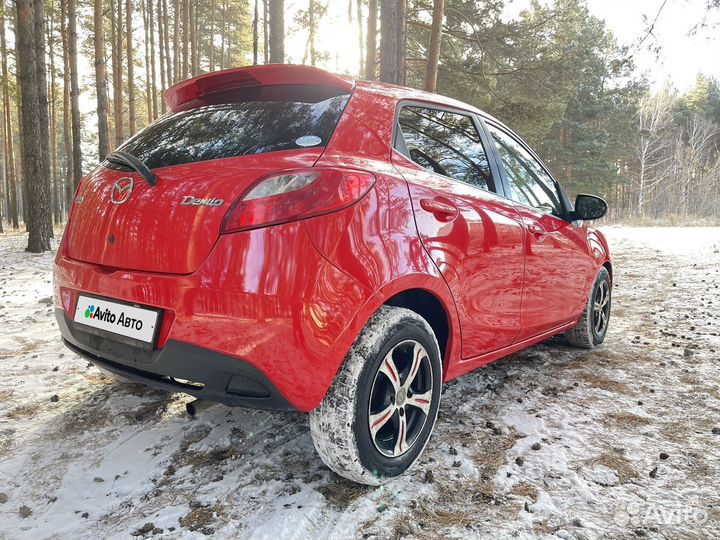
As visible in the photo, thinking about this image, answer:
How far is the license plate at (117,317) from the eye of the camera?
1848mm

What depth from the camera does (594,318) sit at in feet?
13.8

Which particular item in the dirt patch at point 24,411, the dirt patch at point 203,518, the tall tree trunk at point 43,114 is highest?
the tall tree trunk at point 43,114

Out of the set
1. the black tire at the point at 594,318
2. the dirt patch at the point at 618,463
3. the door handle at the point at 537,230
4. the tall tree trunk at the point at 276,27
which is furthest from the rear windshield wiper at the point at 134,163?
the tall tree trunk at the point at 276,27

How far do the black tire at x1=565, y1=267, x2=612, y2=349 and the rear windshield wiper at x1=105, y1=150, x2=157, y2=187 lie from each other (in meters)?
3.35

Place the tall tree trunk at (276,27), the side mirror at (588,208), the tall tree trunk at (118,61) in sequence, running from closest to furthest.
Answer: the side mirror at (588,208), the tall tree trunk at (276,27), the tall tree trunk at (118,61)

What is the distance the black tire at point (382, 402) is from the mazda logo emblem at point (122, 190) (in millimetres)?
1116

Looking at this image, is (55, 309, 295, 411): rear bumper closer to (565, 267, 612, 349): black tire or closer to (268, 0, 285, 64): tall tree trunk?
(565, 267, 612, 349): black tire

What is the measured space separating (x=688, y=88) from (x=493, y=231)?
5863 cm

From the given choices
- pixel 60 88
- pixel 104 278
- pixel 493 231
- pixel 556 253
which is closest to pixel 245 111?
pixel 104 278

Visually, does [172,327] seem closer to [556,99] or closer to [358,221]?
[358,221]

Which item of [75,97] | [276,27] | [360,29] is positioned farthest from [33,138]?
[360,29]

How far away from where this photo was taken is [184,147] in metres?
2.16

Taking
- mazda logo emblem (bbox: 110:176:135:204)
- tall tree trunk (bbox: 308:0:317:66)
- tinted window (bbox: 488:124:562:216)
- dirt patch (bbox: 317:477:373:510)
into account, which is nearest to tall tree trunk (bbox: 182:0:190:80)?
tall tree trunk (bbox: 308:0:317:66)

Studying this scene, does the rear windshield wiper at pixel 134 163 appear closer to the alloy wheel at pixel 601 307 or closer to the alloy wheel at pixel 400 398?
the alloy wheel at pixel 400 398
